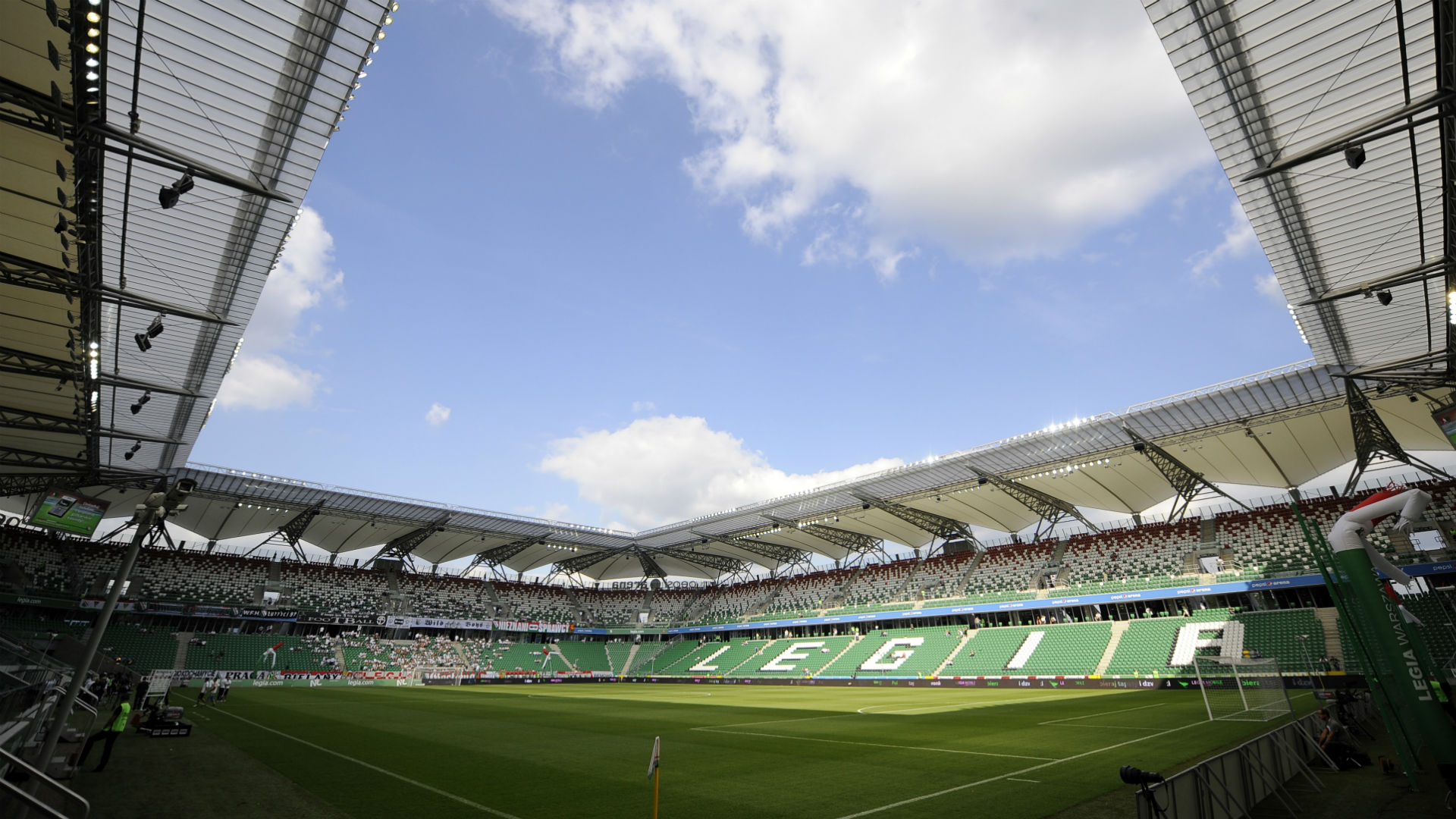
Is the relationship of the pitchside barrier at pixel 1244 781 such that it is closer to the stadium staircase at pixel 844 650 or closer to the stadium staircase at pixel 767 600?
the stadium staircase at pixel 844 650

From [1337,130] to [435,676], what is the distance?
203ft

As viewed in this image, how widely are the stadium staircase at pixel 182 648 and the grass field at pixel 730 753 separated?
25310mm

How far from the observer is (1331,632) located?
31.5 m

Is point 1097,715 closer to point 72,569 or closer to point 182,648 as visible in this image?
point 182,648

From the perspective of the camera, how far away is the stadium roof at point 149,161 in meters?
12.6

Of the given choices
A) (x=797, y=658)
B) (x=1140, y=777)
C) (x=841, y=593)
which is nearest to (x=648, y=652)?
(x=797, y=658)

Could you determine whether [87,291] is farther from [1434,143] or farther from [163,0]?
[1434,143]

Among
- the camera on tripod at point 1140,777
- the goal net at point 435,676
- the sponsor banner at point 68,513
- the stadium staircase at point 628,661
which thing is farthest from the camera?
the stadium staircase at point 628,661

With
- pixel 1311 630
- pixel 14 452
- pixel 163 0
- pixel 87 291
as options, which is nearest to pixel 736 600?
pixel 1311 630

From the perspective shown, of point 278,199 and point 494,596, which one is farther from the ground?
point 278,199

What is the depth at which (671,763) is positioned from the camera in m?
15.1

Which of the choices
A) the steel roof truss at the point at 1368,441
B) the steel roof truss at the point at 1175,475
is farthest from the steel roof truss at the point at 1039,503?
the steel roof truss at the point at 1368,441

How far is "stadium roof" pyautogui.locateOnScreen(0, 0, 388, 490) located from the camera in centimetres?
1261

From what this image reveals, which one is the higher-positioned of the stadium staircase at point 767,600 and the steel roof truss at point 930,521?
the steel roof truss at point 930,521
